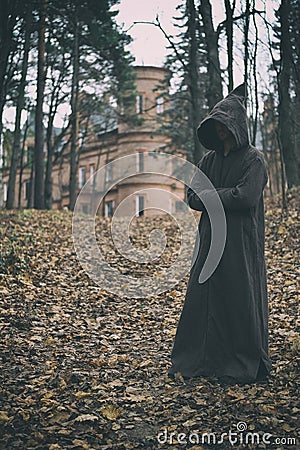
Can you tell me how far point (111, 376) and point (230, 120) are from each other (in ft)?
9.58

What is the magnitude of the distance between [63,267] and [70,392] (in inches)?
253

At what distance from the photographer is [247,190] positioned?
5492 mm

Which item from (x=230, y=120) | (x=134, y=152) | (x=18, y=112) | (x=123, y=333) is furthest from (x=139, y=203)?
(x=230, y=120)

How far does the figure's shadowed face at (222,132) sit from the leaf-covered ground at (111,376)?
2.45 m

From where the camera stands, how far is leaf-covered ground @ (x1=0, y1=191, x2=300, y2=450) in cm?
457

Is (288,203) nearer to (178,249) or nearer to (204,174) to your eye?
(178,249)

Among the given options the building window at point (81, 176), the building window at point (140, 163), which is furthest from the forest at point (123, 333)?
the building window at point (81, 176)

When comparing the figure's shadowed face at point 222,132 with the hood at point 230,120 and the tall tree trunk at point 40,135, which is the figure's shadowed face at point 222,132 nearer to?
the hood at point 230,120

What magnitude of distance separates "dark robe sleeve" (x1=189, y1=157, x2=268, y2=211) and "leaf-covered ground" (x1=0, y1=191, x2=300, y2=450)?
5.72ft

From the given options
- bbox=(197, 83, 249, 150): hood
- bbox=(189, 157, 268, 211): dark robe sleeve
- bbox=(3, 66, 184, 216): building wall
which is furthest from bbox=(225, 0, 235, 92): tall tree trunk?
bbox=(3, 66, 184, 216): building wall

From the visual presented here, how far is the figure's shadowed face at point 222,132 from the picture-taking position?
578cm

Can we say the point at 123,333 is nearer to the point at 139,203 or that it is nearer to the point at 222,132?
the point at 222,132

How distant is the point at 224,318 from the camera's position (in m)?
5.61

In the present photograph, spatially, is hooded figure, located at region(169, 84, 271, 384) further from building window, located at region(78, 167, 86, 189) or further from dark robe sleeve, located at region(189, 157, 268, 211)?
building window, located at region(78, 167, 86, 189)
